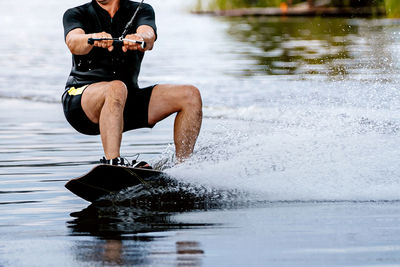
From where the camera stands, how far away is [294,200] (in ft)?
20.3

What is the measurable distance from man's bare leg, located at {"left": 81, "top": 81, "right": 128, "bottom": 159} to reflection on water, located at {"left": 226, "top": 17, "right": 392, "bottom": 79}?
924cm

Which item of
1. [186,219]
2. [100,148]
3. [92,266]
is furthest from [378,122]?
[92,266]

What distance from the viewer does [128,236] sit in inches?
205

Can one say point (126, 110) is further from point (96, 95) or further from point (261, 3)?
point (261, 3)

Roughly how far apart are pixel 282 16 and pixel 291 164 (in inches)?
1407

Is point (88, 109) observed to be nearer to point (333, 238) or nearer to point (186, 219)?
point (186, 219)

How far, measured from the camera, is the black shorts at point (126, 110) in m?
6.43

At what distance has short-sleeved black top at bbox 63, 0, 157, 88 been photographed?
21.2ft

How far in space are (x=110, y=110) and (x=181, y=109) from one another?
1.79 ft

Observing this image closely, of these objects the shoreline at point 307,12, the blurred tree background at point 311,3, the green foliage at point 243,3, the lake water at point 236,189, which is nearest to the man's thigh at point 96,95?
the lake water at point 236,189

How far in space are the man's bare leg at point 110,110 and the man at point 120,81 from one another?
0.10 feet

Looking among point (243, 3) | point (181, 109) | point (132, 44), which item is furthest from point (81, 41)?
point (243, 3)

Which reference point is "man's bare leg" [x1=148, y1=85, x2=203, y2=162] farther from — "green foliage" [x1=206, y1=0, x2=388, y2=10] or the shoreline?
"green foliage" [x1=206, y1=0, x2=388, y2=10]

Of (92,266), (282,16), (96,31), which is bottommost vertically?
(282,16)
